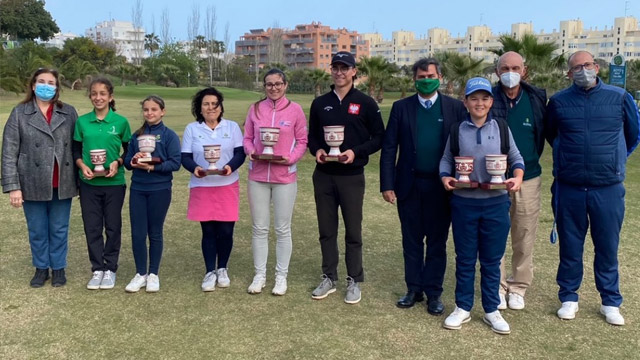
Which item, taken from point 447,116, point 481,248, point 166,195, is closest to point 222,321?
point 166,195

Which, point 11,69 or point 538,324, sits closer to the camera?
point 538,324

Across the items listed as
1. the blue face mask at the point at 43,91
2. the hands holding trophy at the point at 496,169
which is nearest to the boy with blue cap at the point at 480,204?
the hands holding trophy at the point at 496,169

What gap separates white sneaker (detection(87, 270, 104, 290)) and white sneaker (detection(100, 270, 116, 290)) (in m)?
0.03

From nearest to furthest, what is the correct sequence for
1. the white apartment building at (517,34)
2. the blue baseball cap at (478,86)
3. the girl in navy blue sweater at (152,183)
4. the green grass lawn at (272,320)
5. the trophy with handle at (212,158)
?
the green grass lawn at (272,320) < the blue baseball cap at (478,86) < the trophy with handle at (212,158) < the girl in navy blue sweater at (152,183) < the white apartment building at (517,34)

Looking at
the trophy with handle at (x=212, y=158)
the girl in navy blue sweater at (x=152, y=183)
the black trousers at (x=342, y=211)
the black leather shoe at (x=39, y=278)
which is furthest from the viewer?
the black leather shoe at (x=39, y=278)

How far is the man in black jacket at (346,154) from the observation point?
14.6 ft

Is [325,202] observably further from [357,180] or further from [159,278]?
[159,278]

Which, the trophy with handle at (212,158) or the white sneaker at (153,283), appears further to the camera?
the white sneaker at (153,283)

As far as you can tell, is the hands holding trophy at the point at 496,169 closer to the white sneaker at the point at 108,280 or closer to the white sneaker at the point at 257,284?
the white sneaker at the point at 257,284

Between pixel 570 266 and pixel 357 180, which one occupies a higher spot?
pixel 357 180

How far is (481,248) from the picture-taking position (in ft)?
13.6

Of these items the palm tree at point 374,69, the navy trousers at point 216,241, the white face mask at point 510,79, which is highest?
the palm tree at point 374,69

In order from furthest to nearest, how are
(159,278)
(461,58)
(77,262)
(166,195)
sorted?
(461,58)
(77,262)
(159,278)
(166,195)

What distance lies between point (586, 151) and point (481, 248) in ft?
→ 3.59
